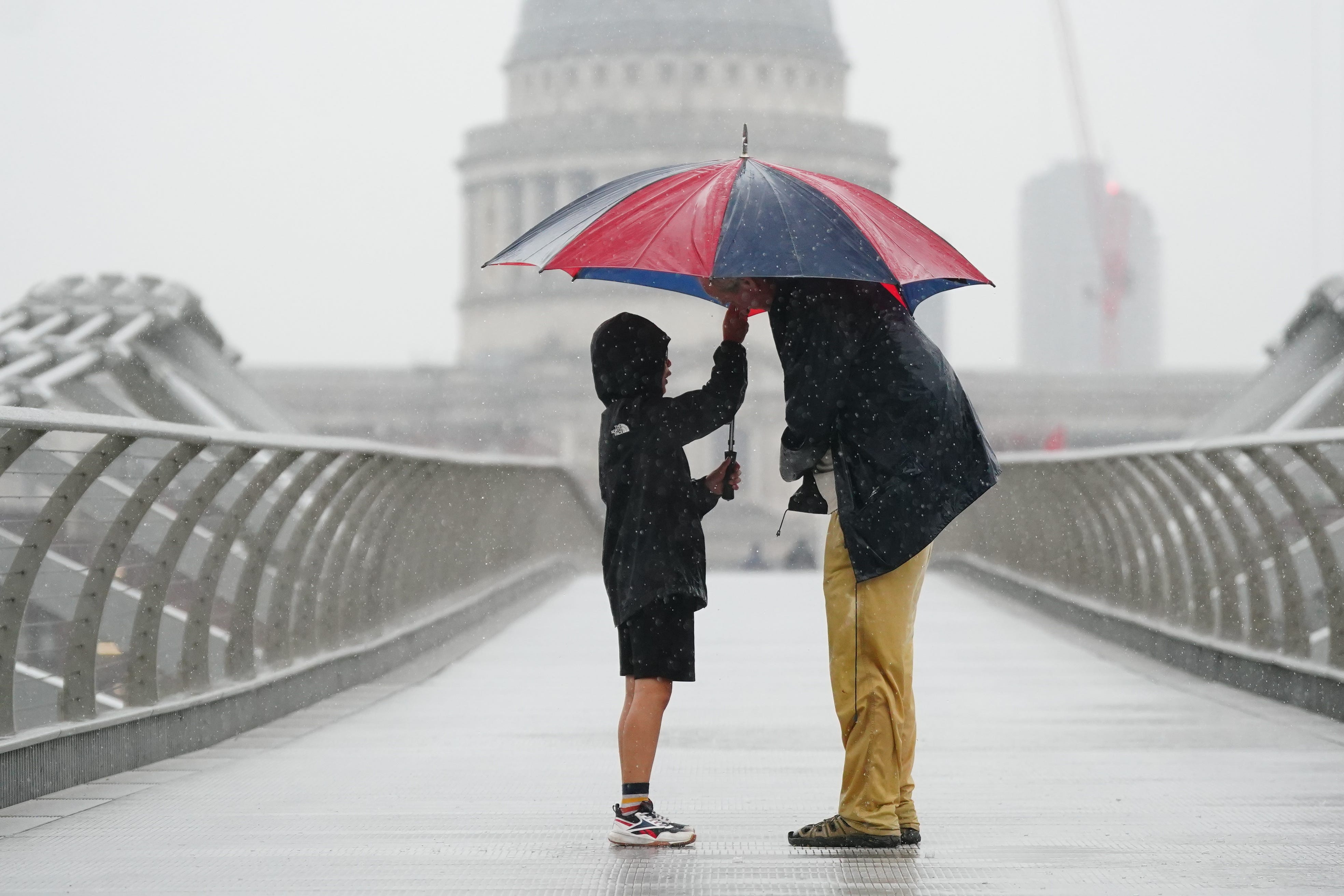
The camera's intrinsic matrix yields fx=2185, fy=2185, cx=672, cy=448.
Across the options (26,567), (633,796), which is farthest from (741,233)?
(26,567)

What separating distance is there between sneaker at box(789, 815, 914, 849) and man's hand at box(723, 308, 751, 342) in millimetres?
1292

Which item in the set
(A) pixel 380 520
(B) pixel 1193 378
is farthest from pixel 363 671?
(B) pixel 1193 378

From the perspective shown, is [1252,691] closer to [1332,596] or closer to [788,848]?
[1332,596]

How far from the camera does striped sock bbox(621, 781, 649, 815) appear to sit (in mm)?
5828

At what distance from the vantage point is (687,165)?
6.15 meters

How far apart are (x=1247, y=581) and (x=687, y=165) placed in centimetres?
466

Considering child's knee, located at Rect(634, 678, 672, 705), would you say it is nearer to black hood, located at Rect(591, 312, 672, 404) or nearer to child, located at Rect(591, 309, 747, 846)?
child, located at Rect(591, 309, 747, 846)

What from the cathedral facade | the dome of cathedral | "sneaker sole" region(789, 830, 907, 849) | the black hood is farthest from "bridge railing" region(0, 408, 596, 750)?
the dome of cathedral

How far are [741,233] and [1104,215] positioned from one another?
562ft

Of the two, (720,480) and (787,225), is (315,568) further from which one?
(787,225)

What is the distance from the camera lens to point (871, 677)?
18.7ft

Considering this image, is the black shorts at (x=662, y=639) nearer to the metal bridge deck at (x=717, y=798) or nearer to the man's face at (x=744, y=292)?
the metal bridge deck at (x=717, y=798)

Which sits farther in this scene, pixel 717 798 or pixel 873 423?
pixel 717 798

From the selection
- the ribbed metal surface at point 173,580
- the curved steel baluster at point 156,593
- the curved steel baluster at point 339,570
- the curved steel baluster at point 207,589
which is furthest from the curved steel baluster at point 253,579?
the curved steel baluster at point 339,570
